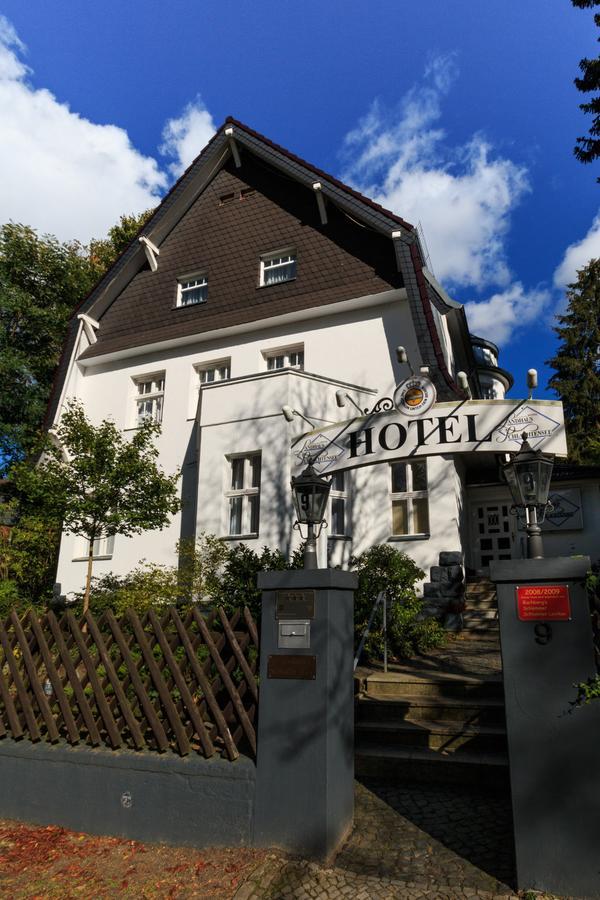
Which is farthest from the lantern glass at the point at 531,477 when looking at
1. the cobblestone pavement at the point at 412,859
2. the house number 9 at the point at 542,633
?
the cobblestone pavement at the point at 412,859

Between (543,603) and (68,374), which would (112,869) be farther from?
(68,374)

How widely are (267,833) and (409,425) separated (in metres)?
4.98

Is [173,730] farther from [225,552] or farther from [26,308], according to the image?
[26,308]

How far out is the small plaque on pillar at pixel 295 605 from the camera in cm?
435

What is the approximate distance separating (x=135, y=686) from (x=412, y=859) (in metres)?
2.46

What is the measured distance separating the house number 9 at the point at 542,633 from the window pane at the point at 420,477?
859cm

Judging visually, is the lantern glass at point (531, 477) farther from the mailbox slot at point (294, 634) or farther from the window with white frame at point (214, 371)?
the window with white frame at point (214, 371)

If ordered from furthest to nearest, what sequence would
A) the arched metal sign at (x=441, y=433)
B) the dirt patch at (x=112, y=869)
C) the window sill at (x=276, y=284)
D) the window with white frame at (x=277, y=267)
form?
1. the window with white frame at (x=277, y=267)
2. the window sill at (x=276, y=284)
3. the arched metal sign at (x=441, y=433)
4. the dirt patch at (x=112, y=869)

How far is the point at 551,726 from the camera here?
3.66 meters

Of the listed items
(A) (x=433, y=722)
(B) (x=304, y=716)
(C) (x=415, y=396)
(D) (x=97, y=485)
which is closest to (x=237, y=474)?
(D) (x=97, y=485)

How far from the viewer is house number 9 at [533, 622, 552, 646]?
3.78 metres

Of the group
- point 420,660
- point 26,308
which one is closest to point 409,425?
point 420,660

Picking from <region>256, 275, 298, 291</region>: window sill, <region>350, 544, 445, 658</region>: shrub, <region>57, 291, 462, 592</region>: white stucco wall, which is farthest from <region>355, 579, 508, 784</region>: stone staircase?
<region>256, 275, 298, 291</region>: window sill

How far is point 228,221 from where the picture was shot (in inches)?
663
